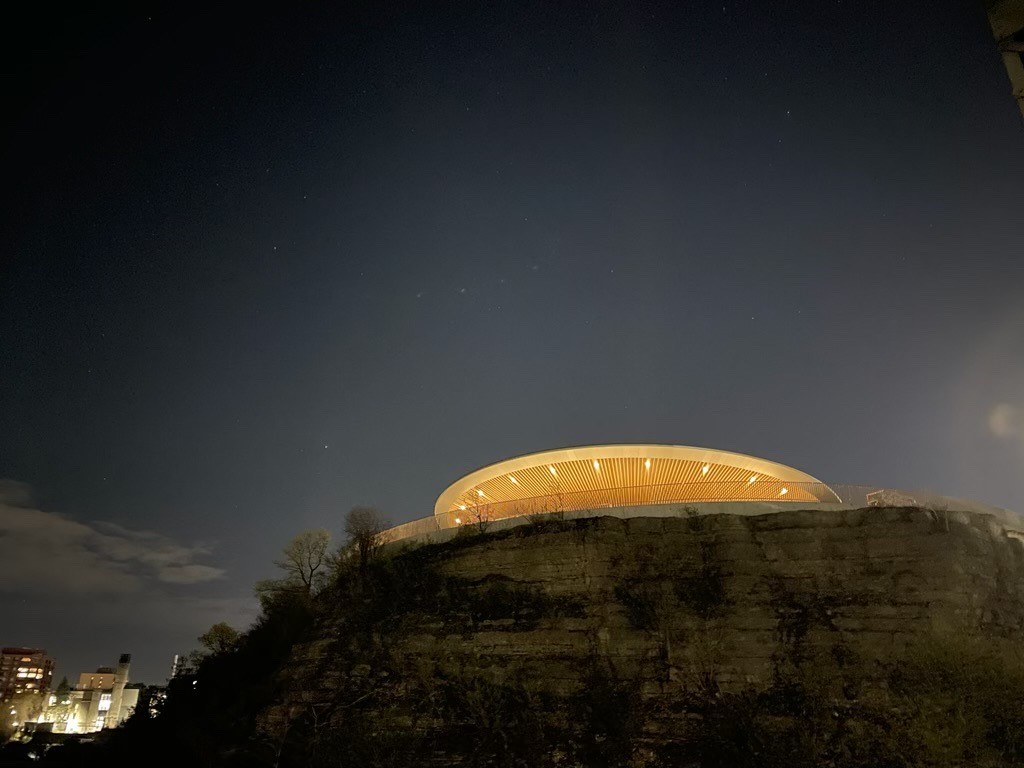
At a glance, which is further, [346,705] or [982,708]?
[346,705]

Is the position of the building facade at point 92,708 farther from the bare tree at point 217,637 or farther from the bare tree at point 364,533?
the bare tree at point 364,533

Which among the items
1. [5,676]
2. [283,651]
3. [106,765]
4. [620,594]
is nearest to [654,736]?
[620,594]

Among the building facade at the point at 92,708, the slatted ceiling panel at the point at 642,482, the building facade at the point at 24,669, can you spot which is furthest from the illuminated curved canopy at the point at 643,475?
the building facade at the point at 24,669

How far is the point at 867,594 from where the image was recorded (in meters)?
14.5

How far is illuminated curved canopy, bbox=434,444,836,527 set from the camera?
72.1ft

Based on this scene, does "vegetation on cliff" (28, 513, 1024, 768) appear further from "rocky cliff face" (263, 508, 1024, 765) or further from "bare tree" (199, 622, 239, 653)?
"bare tree" (199, 622, 239, 653)

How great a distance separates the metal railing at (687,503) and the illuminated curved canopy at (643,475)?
0.05m

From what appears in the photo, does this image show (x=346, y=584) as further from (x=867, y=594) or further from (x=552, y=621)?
(x=867, y=594)

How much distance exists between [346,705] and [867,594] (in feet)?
40.3

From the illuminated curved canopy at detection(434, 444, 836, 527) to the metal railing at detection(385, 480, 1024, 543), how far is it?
5 centimetres

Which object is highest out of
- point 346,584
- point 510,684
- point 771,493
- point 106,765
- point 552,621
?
point 771,493

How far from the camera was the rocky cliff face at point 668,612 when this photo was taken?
1409cm

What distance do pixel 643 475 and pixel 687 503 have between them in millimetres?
6251

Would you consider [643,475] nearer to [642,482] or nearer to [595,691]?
[642,482]
